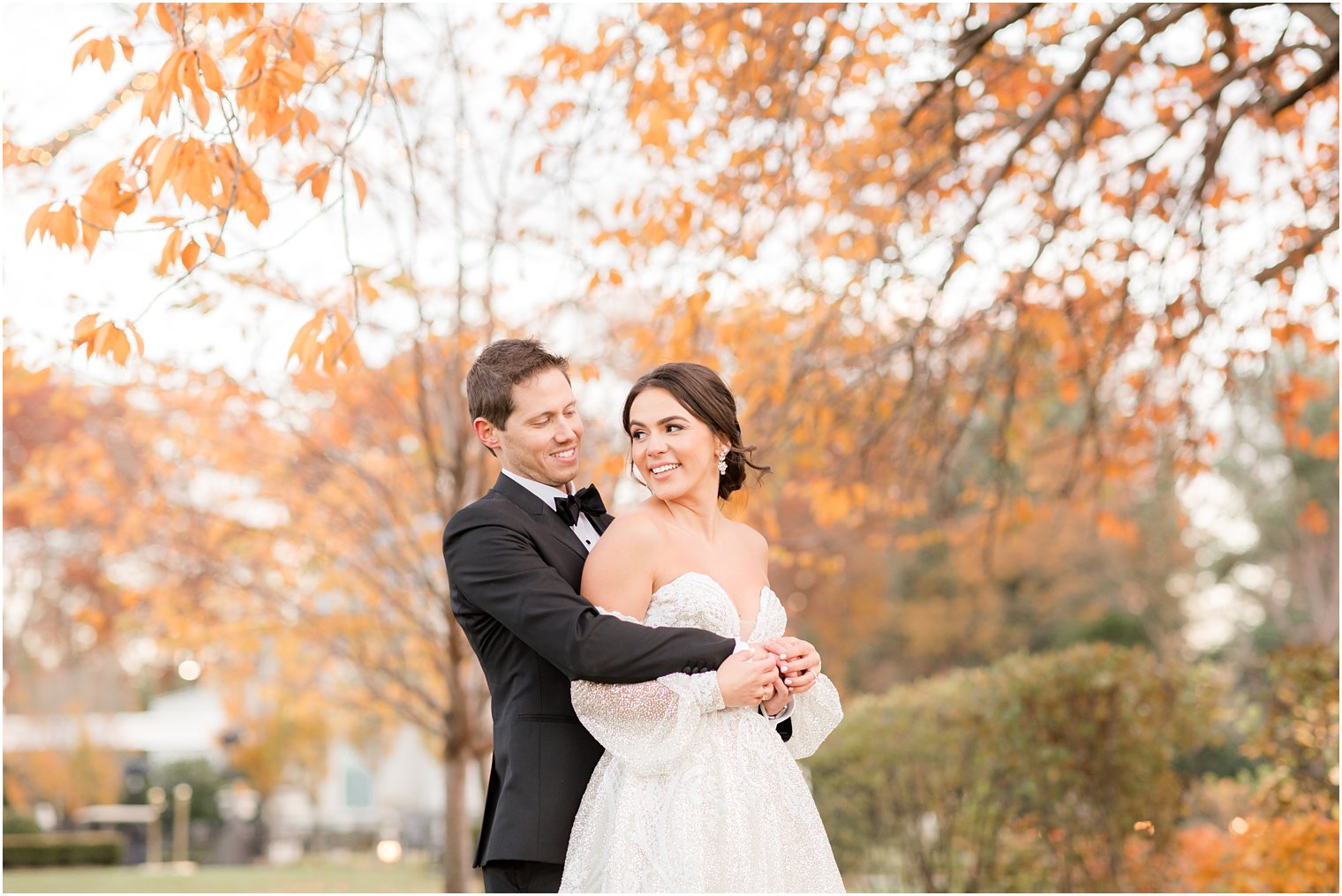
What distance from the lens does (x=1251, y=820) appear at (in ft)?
A: 23.8

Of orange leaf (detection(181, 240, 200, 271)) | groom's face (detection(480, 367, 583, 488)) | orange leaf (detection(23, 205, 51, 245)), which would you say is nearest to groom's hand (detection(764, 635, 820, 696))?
groom's face (detection(480, 367, 583, 488))

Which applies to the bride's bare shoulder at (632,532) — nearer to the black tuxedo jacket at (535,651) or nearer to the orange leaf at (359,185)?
the black tuxedo jacket at (535,651)

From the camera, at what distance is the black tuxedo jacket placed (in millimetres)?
2773

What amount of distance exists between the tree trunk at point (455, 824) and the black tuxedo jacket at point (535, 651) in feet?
20.6

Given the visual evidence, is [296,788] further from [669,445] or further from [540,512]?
[669,445]

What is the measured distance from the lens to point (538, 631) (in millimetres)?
2797

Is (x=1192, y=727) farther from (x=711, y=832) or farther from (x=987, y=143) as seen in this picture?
(x=711, y=832)

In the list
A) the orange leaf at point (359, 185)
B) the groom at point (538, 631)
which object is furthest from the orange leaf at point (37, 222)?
the groom at point (538, 631)

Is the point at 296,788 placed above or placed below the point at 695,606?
below

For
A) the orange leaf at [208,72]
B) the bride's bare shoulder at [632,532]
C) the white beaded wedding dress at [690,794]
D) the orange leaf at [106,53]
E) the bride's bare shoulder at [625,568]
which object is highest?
the orange leaf at [106,53]

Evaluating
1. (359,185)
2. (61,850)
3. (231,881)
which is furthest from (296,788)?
(359,185)

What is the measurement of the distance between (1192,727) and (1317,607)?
1487 cm

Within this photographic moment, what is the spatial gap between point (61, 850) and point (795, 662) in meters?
16.4

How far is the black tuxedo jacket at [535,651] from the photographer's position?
9.10 feet
